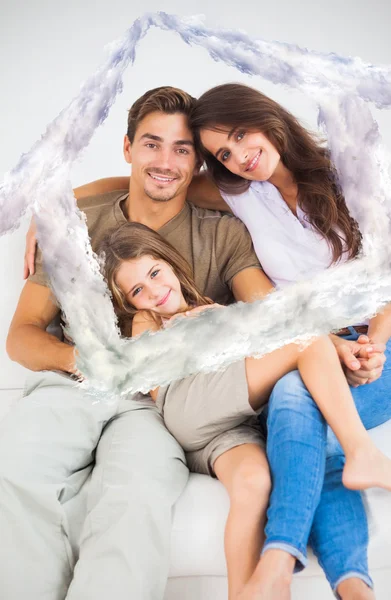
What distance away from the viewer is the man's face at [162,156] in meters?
1.30

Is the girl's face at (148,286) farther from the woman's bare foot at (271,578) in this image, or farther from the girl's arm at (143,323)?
the woman's bare foot at (271,578)

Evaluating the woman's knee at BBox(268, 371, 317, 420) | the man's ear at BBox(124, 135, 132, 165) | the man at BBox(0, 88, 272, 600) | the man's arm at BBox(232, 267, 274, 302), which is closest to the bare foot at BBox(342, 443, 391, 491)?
the woman's knee at BBox(268, 371, 317, 420)

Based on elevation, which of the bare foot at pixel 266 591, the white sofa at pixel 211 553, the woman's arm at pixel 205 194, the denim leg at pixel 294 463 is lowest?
the white sofa at pixel 211 553

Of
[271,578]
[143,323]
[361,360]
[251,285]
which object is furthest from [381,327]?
[271,578]

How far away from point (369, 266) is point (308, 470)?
50 centimetres

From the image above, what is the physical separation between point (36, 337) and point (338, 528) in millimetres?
756

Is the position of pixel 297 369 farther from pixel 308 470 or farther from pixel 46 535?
pixel 46 535

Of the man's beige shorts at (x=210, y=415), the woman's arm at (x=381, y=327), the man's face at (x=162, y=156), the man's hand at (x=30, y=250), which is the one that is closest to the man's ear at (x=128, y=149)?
the man's face at (x=162, y=156)

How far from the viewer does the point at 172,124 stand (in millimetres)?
1297

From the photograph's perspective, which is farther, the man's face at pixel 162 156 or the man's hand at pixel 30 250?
the man's hand at pixel 30 250

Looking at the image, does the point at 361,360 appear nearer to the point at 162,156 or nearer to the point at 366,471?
the point at 366,471

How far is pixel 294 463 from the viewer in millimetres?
1020

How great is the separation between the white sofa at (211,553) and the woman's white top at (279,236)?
0.48 metres

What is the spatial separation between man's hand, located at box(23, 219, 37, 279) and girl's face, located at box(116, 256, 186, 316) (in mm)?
233
